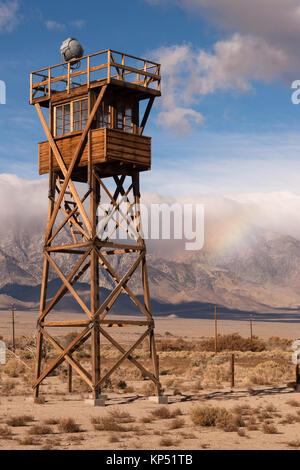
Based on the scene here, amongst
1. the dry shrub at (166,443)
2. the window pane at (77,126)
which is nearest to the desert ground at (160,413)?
the dry shrub at (166,443)

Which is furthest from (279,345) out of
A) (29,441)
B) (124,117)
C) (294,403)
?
(29,441)

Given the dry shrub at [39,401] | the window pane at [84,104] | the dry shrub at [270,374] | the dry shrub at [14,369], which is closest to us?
the dry shrub at [39,401]

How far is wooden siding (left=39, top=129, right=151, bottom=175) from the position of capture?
80.4 ft

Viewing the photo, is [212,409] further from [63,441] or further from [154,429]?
[63,441]

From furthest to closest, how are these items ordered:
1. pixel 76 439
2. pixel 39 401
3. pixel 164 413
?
pixel 39 401 < pixel 164 413 < pixel 76 439

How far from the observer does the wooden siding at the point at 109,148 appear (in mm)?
24500

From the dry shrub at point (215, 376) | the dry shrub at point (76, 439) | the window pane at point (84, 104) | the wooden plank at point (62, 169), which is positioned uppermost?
the window pane at point (84, 104)

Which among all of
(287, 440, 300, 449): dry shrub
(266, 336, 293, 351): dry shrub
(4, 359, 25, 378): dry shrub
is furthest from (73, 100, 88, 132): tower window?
(266, 336, 293, 351): dry shrub

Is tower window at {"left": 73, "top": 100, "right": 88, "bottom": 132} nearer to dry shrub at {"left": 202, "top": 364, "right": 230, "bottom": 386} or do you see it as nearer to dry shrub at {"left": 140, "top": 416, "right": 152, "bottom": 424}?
dry shrub at {"left": 140, "top": 416, "right": 152, "bottom": 424}

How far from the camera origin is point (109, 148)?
24.5 meters

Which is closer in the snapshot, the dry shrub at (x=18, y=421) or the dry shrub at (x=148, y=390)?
the dry shrub at (x=18, y=421)

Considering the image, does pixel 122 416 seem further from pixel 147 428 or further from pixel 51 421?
pixel 51 421

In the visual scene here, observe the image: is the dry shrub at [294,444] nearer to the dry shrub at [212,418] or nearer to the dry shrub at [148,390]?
the dry shrub at [212,418]
